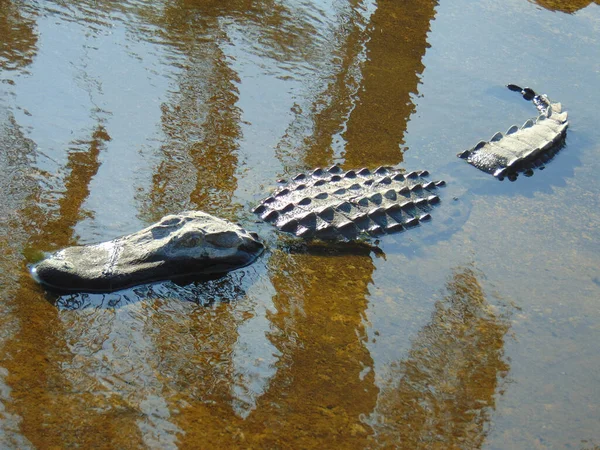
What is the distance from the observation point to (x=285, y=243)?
501 centimetres

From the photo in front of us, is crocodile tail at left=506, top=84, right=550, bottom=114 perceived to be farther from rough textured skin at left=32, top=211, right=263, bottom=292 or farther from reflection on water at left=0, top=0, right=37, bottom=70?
reflection on water at left=0, top=0, right=37, bottom=70

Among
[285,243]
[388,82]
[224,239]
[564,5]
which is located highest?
[564,5]

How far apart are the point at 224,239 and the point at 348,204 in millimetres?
1142

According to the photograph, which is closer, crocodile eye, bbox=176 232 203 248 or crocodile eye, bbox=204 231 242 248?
Answer: crocodile eye, bbox=176 232 203 248

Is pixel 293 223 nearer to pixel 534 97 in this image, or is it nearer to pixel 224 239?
pixel 224 239

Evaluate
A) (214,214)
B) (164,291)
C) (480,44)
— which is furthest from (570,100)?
(164,291)

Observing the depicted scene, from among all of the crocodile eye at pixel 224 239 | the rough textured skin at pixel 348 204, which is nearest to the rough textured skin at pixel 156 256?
the crocodile eye at pixel 224 239

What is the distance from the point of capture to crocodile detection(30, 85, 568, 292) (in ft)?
13.8

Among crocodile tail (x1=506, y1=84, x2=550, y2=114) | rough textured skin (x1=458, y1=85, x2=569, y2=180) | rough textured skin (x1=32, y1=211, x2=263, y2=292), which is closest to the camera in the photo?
rough textured skin (x1=32, y1=211, x2=263, y2=292)

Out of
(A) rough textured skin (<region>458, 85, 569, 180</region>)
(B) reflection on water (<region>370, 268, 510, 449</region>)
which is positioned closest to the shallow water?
(B) reflection on water (<region>370, 268, 510, 449</region>)

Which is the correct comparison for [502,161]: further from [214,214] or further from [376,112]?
[214,214]

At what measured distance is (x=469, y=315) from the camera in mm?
4680

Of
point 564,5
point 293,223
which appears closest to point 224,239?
point 293,223

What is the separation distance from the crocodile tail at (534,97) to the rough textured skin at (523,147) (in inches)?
1.8
